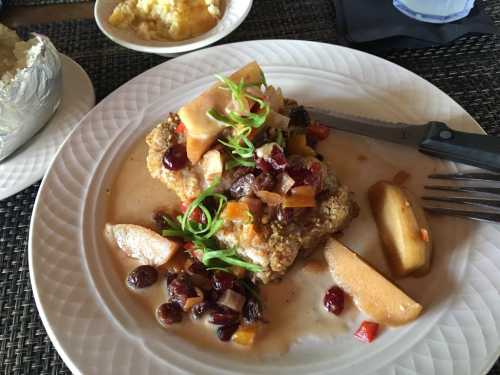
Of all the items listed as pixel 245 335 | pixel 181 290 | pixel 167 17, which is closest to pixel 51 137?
pixel 167 17

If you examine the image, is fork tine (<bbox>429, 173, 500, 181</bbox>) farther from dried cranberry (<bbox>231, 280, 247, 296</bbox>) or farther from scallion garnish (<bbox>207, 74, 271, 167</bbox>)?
dried cranberry (<bbox>231, 280, 247, 296</bbox>)

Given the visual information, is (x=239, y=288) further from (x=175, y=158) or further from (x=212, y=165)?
(x=175, y=158)

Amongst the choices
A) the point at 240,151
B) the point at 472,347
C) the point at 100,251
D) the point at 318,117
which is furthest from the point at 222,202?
the point at 472,347

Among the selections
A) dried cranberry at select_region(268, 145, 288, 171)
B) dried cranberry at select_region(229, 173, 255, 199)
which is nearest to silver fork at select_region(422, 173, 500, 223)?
dried cranberry at select_region(268, 145, 288, 171)

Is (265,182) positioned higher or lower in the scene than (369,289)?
higher

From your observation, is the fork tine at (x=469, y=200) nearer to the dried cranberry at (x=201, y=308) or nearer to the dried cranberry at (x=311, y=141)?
the dried cranberry at (x=311, y=141)

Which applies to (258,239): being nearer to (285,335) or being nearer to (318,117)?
(285,335)
